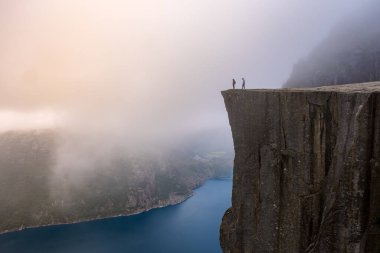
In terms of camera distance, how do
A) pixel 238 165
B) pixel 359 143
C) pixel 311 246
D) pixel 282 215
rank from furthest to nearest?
1. pixel 238 165
2. pixel 282 215
3. pixel 311 246
4. pixel 359 143

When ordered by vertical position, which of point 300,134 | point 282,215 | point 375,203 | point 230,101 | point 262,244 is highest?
point 230,101

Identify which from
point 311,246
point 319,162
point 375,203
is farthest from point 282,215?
point 375,203

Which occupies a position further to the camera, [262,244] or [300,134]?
[262,244]

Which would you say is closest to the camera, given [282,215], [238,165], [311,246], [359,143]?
[359,143]

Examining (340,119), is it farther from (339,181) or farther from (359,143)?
(339,181)

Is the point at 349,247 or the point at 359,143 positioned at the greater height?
the point at 359,143

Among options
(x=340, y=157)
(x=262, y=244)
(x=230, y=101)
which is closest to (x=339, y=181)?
(x=340, y=157)
